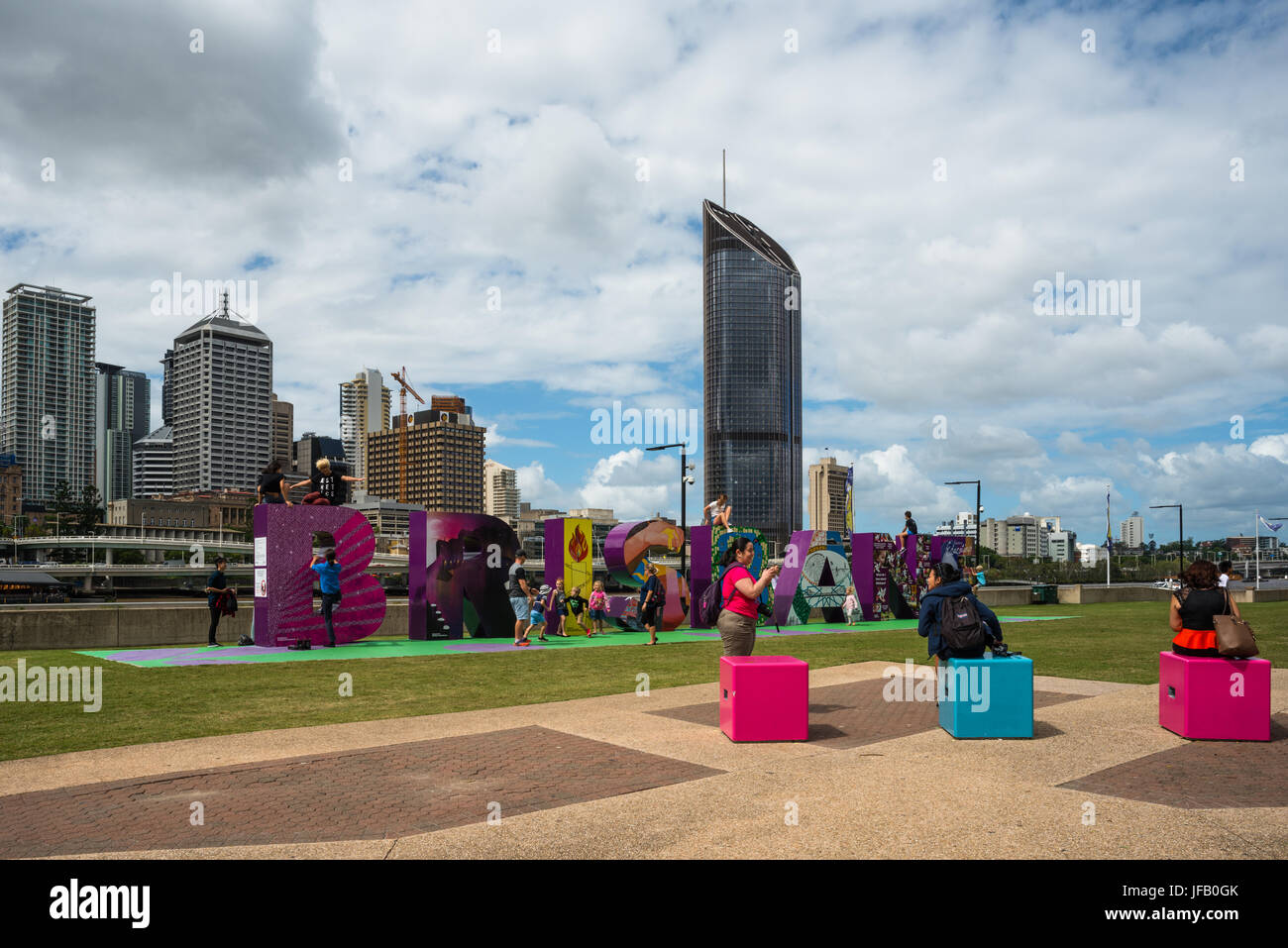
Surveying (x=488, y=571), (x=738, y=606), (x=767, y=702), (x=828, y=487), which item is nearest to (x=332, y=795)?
(x=767, y=702)

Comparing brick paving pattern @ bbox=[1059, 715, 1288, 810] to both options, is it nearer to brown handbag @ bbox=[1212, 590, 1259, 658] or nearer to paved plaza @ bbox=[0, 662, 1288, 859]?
paved plaza @ bbox=[0, 662, 1288, 859]

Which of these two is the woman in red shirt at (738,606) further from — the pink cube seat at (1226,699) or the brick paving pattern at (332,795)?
the pink cube seat at (1226,699)

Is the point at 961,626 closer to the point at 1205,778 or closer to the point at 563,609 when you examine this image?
the point at 1205,778

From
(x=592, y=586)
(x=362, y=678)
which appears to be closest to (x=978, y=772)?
(x=362, y=678)

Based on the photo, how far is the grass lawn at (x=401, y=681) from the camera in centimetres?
951

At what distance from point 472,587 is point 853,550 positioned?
513 inches

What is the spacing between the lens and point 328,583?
18688 mm

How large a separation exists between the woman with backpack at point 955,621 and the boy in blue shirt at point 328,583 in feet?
42.8

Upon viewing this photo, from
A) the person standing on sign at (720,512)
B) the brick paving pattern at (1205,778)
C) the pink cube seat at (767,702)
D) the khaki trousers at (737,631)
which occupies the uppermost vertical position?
the person standing on sign at (720,512)

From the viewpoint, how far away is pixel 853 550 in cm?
2928

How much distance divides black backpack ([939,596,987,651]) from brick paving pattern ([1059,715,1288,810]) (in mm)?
1625

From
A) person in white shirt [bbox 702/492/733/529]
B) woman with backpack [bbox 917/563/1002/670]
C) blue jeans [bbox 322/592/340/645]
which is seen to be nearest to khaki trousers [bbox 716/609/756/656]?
woman with backpack [bbox 917/563/1002/670]

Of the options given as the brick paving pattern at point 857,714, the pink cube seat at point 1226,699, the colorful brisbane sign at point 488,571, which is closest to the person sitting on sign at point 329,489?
the colorful brisbane sign at point 488,571
